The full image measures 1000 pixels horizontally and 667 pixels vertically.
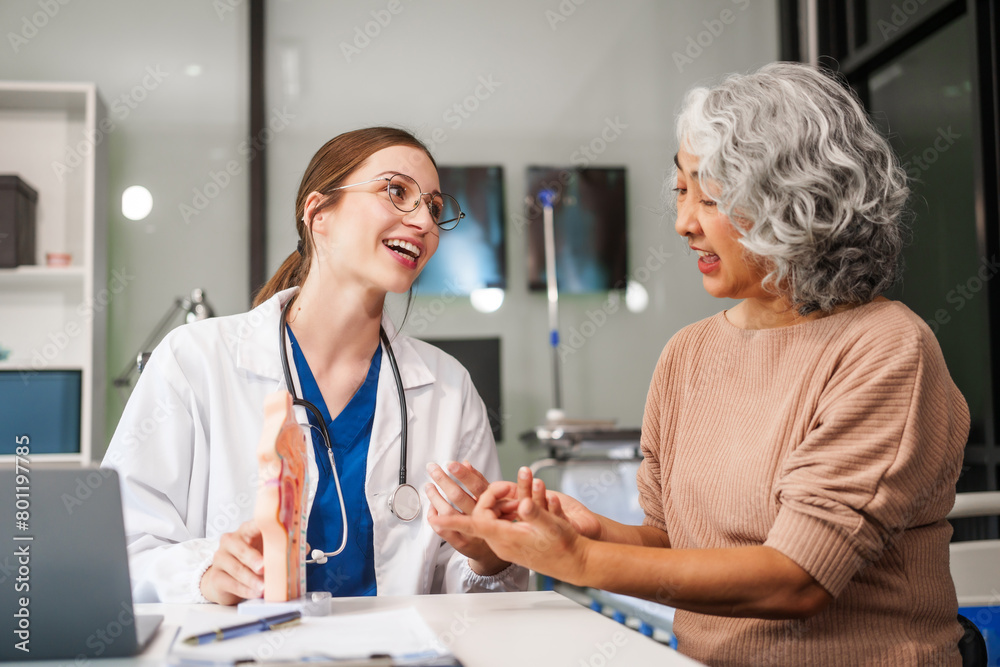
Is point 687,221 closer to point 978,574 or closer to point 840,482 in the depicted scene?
point 840,482

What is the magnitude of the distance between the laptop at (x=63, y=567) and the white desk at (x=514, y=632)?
0.03 m

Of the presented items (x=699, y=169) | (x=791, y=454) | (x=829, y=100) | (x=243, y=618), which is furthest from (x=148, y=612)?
(x=829, y=100)

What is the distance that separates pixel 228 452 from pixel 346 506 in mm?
226

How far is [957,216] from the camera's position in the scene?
→ 2.92 m

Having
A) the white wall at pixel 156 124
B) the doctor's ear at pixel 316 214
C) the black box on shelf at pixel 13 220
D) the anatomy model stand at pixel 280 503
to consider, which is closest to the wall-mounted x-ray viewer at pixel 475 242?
the white wall at pixel 156 124

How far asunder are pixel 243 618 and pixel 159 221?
3.00 metres

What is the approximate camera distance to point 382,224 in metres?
1.55

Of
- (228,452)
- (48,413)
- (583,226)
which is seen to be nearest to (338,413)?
(228,452)

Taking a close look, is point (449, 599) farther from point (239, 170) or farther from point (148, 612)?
point (239, 170)

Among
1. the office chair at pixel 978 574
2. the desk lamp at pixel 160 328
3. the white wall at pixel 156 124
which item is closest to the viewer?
the office chair at pixel 978 574

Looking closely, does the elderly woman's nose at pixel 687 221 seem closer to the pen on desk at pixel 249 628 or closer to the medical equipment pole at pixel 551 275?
the pen on desk at pixel 249 628

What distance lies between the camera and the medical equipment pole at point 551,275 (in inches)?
142

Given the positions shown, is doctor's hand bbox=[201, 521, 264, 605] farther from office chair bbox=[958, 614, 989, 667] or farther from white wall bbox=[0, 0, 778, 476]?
white wall bbox=[0, 0, 778, 476]

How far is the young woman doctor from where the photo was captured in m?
1.32
